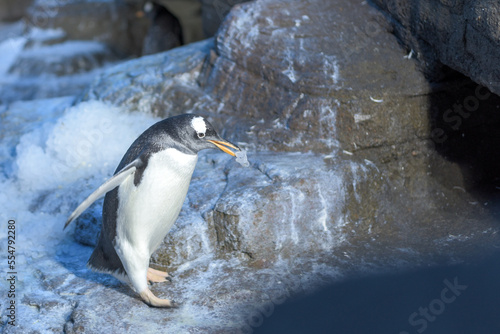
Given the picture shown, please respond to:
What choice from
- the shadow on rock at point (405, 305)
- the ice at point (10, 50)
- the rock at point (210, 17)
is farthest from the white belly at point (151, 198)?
the ice at point (10, 50)

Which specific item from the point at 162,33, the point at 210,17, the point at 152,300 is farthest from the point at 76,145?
the point at 162,33

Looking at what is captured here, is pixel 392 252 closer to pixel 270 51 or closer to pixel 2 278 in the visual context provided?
pixel 270 51

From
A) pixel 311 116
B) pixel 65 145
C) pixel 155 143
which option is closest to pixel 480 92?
pixel 311 116

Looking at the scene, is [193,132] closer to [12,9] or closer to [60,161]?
[60,161]

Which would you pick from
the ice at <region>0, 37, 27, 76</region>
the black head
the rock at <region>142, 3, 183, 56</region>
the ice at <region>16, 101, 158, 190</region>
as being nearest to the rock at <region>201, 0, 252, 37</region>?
the rock at <region>142, 3, 183, 56</region>

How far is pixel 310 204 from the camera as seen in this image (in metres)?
3.51

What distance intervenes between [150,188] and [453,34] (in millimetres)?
2135

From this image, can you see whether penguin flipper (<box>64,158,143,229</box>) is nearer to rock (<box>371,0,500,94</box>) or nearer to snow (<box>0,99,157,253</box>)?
snow (<box>0,99,157,253</box>)

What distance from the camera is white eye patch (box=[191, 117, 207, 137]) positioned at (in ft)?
9.11

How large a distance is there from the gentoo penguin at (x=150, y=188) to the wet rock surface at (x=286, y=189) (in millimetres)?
299

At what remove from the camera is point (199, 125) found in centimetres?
278

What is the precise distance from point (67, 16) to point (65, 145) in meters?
Result: 6.06

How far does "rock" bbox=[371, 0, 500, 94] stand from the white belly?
5.84 ft

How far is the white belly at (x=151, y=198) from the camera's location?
2.77 meters
